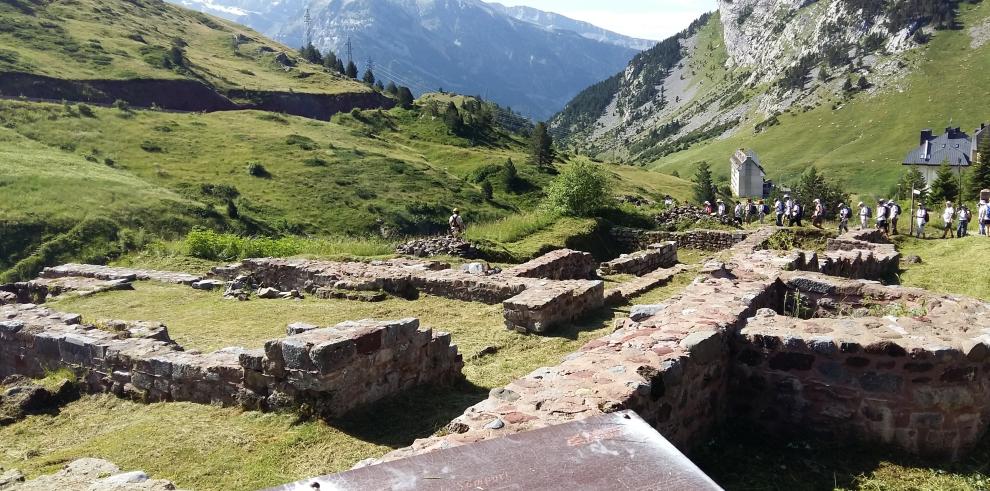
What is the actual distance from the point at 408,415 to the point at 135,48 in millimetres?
115486

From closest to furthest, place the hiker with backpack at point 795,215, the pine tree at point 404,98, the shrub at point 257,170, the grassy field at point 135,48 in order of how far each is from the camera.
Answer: the hiker with backpack at point 795,215 → the shrub at point 257,170 → the grassy field at point 135,48 → the pine tree at point 404,98

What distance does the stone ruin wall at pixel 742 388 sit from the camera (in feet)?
22.0

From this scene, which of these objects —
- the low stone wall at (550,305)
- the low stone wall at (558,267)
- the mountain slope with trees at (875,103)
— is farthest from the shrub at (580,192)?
the mountain slope with trees at (875,103)

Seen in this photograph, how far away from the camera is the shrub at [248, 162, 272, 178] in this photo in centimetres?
6000

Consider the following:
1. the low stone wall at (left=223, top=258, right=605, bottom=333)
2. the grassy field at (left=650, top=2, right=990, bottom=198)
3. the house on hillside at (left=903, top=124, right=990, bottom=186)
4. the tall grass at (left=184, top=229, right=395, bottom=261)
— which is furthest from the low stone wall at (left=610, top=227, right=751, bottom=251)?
the grassy field at (left=650, top=2, right=990, bottom=198)

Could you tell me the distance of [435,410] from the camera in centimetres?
910

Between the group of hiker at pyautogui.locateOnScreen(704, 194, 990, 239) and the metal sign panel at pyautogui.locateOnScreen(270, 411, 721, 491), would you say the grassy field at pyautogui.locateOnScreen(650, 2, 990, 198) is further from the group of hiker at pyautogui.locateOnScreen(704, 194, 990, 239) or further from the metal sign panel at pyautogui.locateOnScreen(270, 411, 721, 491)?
the metal sign panel at pyautogui.locateOnScreen(270, 411, 721, 491)

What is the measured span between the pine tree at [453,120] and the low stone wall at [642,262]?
78.2 m

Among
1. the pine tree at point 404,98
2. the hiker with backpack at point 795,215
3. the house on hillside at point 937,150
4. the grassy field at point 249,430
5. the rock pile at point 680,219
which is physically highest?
the pine tree at point 404,98

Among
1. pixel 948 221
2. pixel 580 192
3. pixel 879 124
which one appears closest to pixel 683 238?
pixel 580 192

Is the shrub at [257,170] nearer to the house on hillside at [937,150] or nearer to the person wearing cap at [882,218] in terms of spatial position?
the person wearing cap at [882,218]

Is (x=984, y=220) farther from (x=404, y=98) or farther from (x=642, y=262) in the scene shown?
(x=404, y=98)

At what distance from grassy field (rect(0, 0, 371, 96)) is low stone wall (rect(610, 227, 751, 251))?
81403 mm

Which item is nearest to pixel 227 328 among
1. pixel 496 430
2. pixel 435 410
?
pixel 435 410
